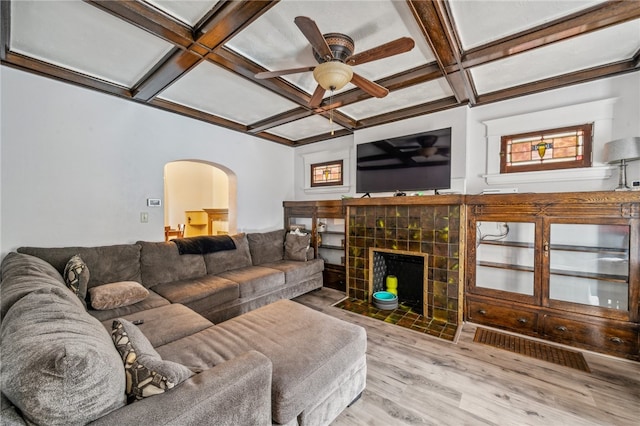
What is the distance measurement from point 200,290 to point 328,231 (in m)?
2.39

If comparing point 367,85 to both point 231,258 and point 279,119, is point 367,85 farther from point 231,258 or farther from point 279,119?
point 231,258

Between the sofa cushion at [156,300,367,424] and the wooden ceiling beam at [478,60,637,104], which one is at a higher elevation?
the wooden ceiling beam at [478,60,637,104]

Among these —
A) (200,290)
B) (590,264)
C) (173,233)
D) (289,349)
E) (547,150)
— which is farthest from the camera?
(173,233)

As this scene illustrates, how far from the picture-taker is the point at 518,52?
212cm

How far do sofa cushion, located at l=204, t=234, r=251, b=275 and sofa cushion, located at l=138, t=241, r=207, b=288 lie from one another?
12cm

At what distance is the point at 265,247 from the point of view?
407 cm

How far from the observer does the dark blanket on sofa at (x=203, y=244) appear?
10.6 feet

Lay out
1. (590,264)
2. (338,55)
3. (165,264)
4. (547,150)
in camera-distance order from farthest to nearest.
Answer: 1. (165,264)
2. (547,150)
3. (590,264)
4. (338,55)

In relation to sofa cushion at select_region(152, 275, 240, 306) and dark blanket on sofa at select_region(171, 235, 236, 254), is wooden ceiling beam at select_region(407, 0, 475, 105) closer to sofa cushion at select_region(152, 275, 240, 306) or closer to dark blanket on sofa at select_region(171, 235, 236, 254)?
sofa cushion at select_region(152, 275, 240, 306)

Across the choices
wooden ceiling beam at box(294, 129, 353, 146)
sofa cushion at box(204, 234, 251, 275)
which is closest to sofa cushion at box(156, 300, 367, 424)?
sofa cushion at box(204, 234, 251, 275)

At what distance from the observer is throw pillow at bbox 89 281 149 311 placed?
2176 mm

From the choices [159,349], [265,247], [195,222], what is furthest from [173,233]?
[159,349]

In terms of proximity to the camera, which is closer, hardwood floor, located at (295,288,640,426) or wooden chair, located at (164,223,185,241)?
hardwood floor, located at (295,288,640,426)

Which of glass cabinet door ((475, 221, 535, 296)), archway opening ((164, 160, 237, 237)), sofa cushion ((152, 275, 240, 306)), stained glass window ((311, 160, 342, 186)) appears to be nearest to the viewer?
sofa cushion ((152, 275, 240, 306))
